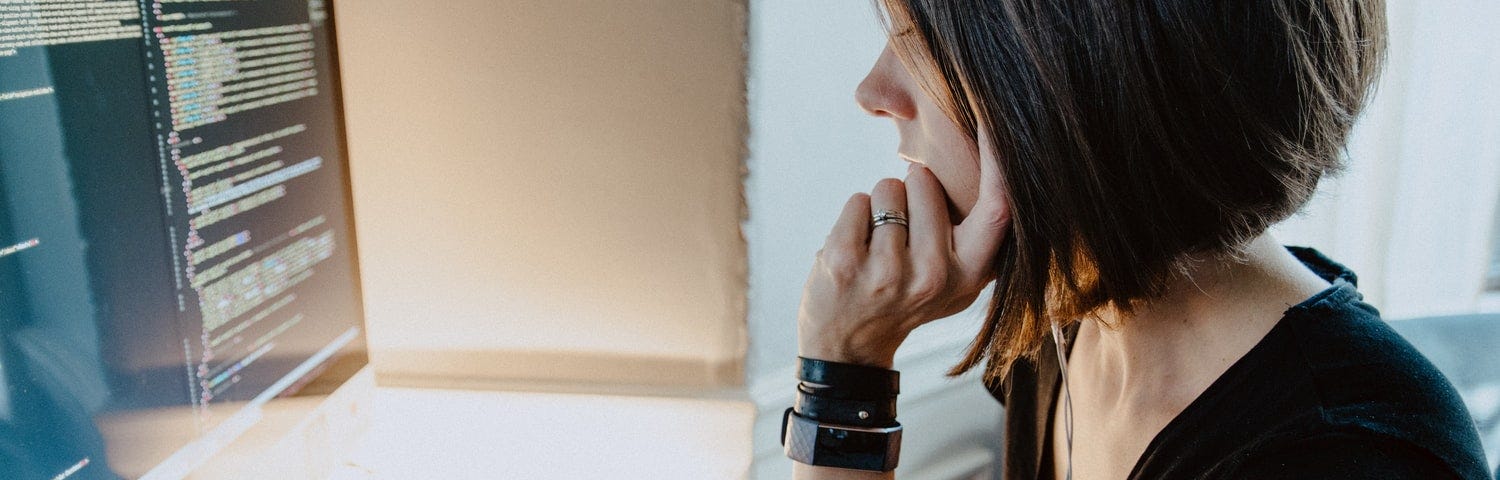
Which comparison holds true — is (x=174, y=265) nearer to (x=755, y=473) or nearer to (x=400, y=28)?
(x=400, y=28)

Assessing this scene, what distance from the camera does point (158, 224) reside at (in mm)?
652

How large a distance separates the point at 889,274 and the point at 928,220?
6cm

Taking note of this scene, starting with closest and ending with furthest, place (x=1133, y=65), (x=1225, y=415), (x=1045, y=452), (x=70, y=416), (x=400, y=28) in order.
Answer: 1. (x=70, y=416)
2. (x=1133, y=65)
3. (x=1225, y=415)
4. (x=400, y=28)
5. (x=1045, y=452)

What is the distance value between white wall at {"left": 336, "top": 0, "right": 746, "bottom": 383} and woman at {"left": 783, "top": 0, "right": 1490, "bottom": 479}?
15 cm

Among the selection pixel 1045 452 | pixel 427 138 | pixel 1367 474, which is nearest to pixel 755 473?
pixel 1045 452

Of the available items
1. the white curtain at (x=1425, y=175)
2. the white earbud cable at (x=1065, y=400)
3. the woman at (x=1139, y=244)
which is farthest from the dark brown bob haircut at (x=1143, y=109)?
the white curtain at (x=1425, y=175)

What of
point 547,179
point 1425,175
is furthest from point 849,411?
point 1425,175

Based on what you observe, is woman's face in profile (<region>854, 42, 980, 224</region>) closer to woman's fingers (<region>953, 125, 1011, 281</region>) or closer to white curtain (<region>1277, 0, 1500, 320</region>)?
woman's fingers (<region>953, 125, 1011, 281</region>)

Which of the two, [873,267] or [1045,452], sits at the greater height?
[873,267]

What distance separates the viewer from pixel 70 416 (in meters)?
0.59

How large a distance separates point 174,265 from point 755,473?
629 mm

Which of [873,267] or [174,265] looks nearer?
[174,265]

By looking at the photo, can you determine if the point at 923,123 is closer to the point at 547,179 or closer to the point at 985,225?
the point at 985,225

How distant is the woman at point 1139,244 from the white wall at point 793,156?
5.5 inches
